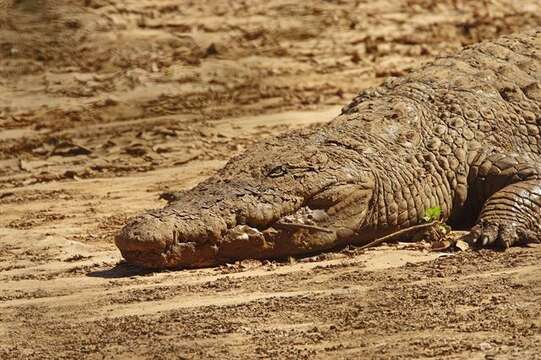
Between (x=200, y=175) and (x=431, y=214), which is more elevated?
(x=431, y=214)

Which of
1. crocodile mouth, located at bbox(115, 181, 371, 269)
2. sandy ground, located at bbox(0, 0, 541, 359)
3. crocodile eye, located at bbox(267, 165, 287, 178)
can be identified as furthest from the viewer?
crocodile eye, located at bbox(267, 165, 287, 178)

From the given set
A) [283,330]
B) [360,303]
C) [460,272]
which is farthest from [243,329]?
[460,272]

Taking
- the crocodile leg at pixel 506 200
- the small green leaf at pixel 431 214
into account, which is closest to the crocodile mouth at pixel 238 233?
the small green leaf at pixel 431 214

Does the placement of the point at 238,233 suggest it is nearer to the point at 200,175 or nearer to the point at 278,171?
the point at 278,171

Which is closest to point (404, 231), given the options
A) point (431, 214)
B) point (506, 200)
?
point (431, 214)

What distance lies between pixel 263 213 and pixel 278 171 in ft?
1.21

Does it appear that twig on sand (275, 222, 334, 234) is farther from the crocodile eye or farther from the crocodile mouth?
the crocodile eye

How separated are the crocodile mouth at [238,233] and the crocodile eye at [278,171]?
0.23 metres

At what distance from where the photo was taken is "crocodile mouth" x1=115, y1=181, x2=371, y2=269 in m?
7.05

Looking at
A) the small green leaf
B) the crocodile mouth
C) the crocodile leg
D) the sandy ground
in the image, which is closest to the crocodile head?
the crocodile mouth

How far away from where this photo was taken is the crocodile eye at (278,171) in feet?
24.6

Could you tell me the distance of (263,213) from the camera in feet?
23.8

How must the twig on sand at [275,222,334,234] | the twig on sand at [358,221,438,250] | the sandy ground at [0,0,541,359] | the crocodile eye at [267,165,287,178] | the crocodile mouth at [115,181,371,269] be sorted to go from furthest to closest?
the twig on sand at [358,221,438,250]
the crocodile eye at [267,165,287,178]
the twig on sand at [275,222,334,234]
the crocodile mouth at [115,181,371,269]
the sandy ground at [0,0,541,359]

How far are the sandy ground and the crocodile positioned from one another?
18cm
